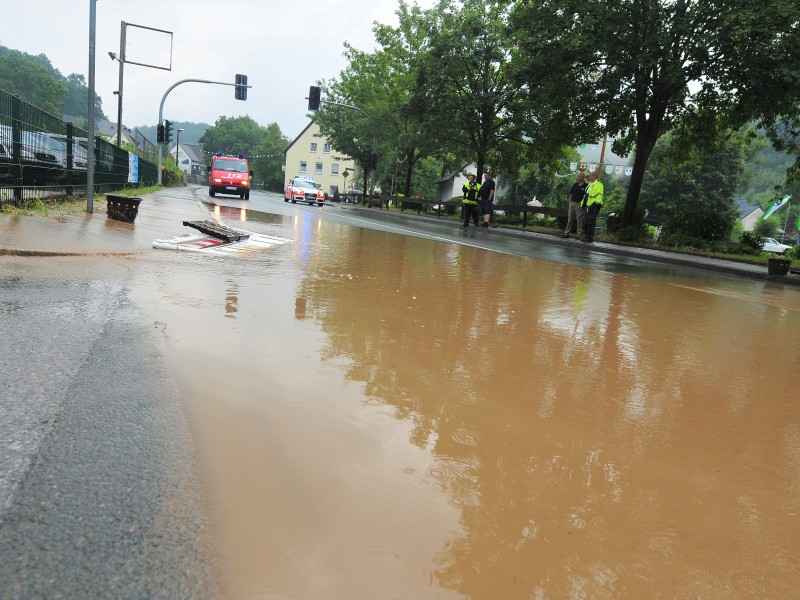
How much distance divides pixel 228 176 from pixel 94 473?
31720 millimetres

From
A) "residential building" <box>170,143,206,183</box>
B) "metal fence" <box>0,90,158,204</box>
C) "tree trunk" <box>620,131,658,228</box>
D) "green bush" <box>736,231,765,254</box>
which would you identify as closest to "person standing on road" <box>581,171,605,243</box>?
"tree trunk" <box>620,131,658,228</box>

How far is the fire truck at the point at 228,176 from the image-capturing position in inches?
1251

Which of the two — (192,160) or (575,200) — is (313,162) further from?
(575,200)

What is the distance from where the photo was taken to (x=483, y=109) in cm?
2653

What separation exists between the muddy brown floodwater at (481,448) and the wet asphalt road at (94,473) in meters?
0.13

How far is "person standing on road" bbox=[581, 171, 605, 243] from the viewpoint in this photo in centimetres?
1714

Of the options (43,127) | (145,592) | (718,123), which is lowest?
(145,592)

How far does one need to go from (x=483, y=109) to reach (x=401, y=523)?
26570 mm

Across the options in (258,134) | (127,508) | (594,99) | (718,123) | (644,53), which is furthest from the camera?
(258,134)

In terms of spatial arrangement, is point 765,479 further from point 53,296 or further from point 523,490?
point 53,296

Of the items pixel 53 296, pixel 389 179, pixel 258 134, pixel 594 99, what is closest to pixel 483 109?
pixel 594 99

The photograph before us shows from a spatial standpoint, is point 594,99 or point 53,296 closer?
point 53,296

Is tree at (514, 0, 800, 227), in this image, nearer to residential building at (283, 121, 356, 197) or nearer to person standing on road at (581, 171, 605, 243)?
person standing on road at (581, 171, 605, 243)

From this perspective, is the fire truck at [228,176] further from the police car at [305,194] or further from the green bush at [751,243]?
the green bush at [751,243]
